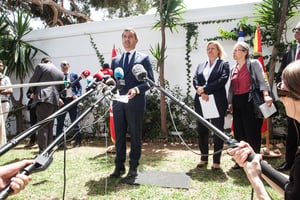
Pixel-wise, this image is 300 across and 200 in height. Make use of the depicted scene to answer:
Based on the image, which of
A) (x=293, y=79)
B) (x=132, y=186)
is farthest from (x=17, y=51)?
(x=293, y=79)

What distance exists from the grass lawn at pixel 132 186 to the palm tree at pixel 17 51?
10.6 ft

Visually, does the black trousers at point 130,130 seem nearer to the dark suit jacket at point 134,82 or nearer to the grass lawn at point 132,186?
the dark suit jacket at point 134,82

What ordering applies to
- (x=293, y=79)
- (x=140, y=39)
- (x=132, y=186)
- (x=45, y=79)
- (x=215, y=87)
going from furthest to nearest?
(x=140, y=39) < (x=45, y=79) < (x=215, y=87) < (x=132, y=186) < (x=293, y=79)

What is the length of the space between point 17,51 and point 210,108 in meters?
6.08

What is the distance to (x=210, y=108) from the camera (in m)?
3.43

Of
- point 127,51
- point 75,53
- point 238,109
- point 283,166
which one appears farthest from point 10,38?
point 283,166

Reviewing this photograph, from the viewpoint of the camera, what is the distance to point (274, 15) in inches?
200

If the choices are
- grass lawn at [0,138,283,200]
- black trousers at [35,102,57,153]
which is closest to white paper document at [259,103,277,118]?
grass lawn at [0,138,283,200]

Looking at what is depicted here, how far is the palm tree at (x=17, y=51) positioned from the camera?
716 centimetres

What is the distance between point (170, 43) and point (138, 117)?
3551 mm

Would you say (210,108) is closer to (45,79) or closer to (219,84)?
(219,84)

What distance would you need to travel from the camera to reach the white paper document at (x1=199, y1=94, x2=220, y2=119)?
A: 3.41m

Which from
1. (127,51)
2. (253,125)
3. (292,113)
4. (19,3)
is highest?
(19,3)

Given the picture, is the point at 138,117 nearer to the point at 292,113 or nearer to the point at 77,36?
the point at 292,113
